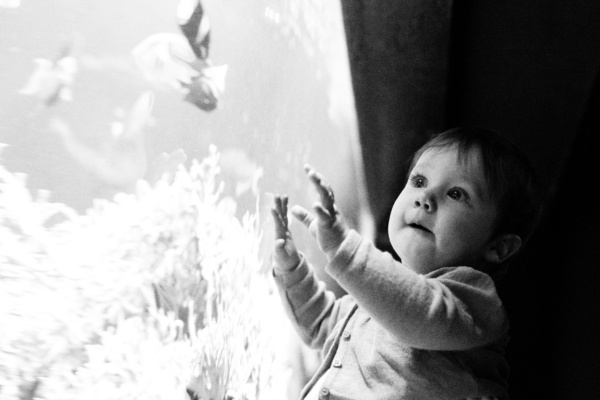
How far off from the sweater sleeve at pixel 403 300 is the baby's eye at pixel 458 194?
148mm

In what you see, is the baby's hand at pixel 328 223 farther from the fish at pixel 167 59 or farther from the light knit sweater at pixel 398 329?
the fish at pixel 167 59

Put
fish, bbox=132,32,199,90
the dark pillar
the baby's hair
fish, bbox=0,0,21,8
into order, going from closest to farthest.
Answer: fish, bbox=0,0,21,8
fish, bbox=132,32,199,90
the baby's hair
the dark pillar

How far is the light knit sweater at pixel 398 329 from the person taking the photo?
76 cm

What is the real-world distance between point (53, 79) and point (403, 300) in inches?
19.6

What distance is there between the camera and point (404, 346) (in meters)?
0.85

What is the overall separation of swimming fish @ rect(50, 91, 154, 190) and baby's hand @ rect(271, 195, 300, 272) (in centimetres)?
30

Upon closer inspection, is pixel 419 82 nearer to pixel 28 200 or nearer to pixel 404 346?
pixel 404 346

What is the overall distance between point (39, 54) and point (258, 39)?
0.40 meters

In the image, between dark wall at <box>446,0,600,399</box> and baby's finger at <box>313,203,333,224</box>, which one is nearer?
baby's finger at <box>313,203,333,224</box>

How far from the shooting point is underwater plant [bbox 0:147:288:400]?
42 cm

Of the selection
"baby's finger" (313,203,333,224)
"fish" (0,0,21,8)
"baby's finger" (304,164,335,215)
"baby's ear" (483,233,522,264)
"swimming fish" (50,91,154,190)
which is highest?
"fish" (0,0,21,8)

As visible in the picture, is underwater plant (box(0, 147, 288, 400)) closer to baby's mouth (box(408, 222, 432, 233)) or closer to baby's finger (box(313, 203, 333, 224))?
baby's finger (box(313, 203, 333, 224))

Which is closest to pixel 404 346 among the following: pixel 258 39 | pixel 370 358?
pixel 370 358

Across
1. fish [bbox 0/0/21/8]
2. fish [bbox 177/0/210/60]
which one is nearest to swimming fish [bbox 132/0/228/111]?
fish [bbox 177/0/210/60]
